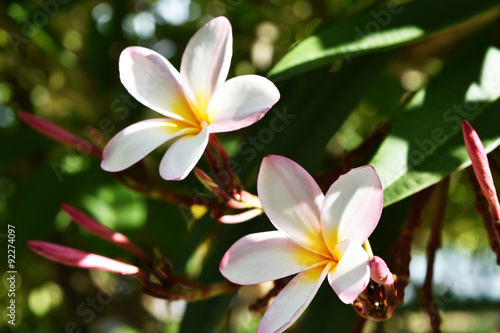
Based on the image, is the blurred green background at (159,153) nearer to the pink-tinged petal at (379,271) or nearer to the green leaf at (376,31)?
the green leaf at (376,31)

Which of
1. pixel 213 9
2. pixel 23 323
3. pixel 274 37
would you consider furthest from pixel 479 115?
pixel 23 323

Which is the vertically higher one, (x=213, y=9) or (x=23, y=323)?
(x=213, y=9)

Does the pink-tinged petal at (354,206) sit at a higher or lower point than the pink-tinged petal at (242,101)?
lower

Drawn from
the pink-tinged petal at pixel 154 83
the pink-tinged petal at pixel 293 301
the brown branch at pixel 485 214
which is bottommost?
the brown branch at pixel 485 214

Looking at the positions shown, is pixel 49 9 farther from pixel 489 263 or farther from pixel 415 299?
pixel 489 263

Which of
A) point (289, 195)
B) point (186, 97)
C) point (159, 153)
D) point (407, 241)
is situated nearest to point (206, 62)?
point (186, 97)

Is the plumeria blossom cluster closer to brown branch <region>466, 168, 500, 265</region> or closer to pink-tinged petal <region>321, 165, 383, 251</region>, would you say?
pink-tinged petal <region>321, 165, 383, 251</region>

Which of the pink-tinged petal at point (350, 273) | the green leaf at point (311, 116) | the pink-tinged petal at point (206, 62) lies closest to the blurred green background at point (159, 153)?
the green leaf at point (311, 116)

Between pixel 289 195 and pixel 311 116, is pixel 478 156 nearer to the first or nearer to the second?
pixel 289 195
